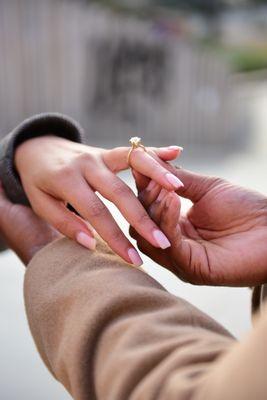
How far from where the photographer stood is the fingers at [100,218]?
1.46 meters

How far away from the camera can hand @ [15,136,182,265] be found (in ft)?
4.85

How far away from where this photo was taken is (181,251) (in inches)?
59.9

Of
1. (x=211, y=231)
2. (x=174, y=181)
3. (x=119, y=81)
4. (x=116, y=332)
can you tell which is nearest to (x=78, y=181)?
(x=174, y=181)

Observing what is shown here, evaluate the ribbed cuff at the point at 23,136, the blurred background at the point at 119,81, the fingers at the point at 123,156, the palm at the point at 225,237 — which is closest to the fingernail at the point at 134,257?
the palm at the point at 225,237

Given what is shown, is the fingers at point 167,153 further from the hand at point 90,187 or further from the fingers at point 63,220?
the fingers at point 63,220

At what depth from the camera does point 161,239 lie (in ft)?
4.78

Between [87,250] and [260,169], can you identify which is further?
[260,169]

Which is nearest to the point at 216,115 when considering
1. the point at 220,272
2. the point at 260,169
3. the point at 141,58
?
the point at 141,58

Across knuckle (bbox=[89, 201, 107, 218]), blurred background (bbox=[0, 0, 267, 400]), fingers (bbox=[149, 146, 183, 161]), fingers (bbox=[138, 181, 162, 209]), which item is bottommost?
blurred background (bbox=[0, 0, 267, 400])

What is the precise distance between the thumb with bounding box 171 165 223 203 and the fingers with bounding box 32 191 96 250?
274mm

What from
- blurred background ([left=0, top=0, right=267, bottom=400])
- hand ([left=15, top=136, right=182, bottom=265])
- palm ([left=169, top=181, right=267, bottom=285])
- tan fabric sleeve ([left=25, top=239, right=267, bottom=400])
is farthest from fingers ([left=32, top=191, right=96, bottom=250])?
blurred background ([left=0, top=0, right=267, bottom=400])

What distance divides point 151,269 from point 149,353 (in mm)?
2459

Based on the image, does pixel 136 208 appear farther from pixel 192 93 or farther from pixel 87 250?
pixel 192 93

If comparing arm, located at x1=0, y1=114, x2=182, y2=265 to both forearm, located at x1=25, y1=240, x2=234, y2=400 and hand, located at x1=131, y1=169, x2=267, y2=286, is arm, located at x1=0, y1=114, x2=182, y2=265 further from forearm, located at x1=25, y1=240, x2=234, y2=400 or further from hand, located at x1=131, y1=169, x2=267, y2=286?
forearm, located at x1=25, y1=240, x2=234, y2=400
